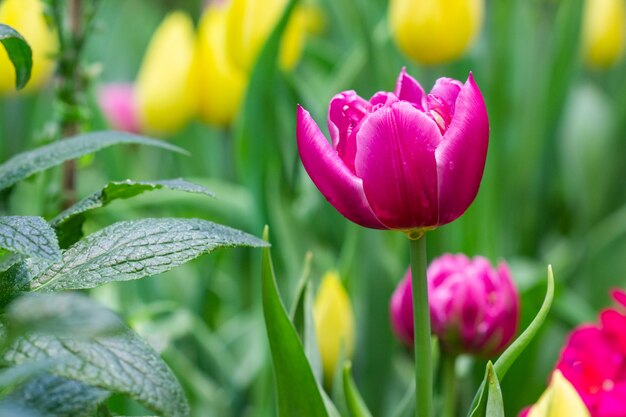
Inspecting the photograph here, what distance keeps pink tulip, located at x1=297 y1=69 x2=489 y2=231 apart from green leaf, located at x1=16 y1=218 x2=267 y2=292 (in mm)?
49

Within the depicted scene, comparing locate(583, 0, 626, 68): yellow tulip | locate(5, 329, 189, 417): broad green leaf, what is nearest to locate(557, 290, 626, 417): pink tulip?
locate(5, 329, 189, 417): broad green leaf

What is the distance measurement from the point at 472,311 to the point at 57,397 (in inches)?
13.4

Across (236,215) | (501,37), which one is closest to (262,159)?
(236,215)

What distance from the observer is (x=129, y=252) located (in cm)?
41

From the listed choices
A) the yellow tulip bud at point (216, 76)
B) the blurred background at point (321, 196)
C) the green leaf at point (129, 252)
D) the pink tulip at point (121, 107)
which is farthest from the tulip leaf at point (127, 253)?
the pink tulip at point (121, 107)

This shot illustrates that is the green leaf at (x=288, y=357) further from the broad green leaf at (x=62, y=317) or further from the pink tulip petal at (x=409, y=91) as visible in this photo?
the broad green leaf at (x=62, y=317)

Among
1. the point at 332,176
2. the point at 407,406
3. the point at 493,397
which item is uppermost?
the point at 332,176

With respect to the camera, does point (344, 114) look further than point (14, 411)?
Yes

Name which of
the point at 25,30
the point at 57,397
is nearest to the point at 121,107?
the point at 25,30

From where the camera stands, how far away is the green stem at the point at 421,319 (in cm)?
45

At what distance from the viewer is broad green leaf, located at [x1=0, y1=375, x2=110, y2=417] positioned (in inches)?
14.4

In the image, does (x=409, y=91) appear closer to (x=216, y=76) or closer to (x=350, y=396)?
(x=350, y=396)

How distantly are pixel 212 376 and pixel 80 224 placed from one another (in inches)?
22.2

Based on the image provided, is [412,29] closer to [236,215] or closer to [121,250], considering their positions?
[236,215]
